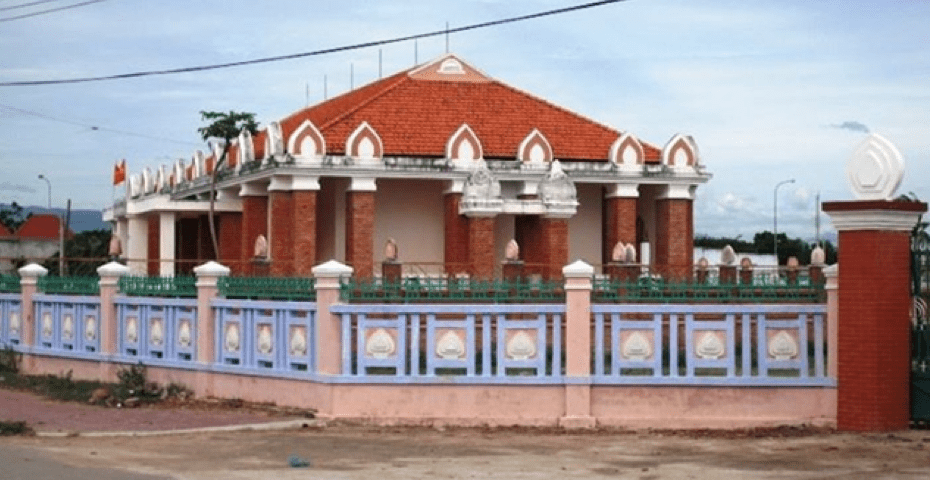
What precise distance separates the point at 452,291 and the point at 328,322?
5.14ft

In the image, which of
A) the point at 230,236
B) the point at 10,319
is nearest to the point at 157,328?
the point at 10,319

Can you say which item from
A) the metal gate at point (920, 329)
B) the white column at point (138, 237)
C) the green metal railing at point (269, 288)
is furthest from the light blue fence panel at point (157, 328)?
the white column at point (138, 237)

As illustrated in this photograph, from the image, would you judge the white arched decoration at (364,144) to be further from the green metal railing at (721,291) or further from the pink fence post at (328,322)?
the green metal railing at (721,291)

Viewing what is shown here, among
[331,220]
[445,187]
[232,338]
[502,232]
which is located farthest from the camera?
[502,232]

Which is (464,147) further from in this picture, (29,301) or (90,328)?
(90,328)

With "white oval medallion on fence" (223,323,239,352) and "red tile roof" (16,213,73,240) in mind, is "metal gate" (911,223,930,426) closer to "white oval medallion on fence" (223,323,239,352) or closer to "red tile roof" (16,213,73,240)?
"white oval medallion on fence" (223,323,239,352)

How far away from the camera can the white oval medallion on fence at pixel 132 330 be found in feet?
69.2

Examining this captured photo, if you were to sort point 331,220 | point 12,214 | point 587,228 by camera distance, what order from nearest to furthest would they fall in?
point 331,220, point 587,228, point 12,214

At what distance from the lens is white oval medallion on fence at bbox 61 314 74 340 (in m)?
23.0

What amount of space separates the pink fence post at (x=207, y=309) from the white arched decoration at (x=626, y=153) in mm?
17571

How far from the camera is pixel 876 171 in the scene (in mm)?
15195

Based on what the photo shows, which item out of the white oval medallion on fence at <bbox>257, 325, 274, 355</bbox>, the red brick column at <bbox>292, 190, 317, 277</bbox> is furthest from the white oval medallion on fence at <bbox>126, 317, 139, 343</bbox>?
the red brick column at <bbox>292, 190, 317, 277</bbox>

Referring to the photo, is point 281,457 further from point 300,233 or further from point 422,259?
point 422,259

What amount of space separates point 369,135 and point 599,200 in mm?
7483
